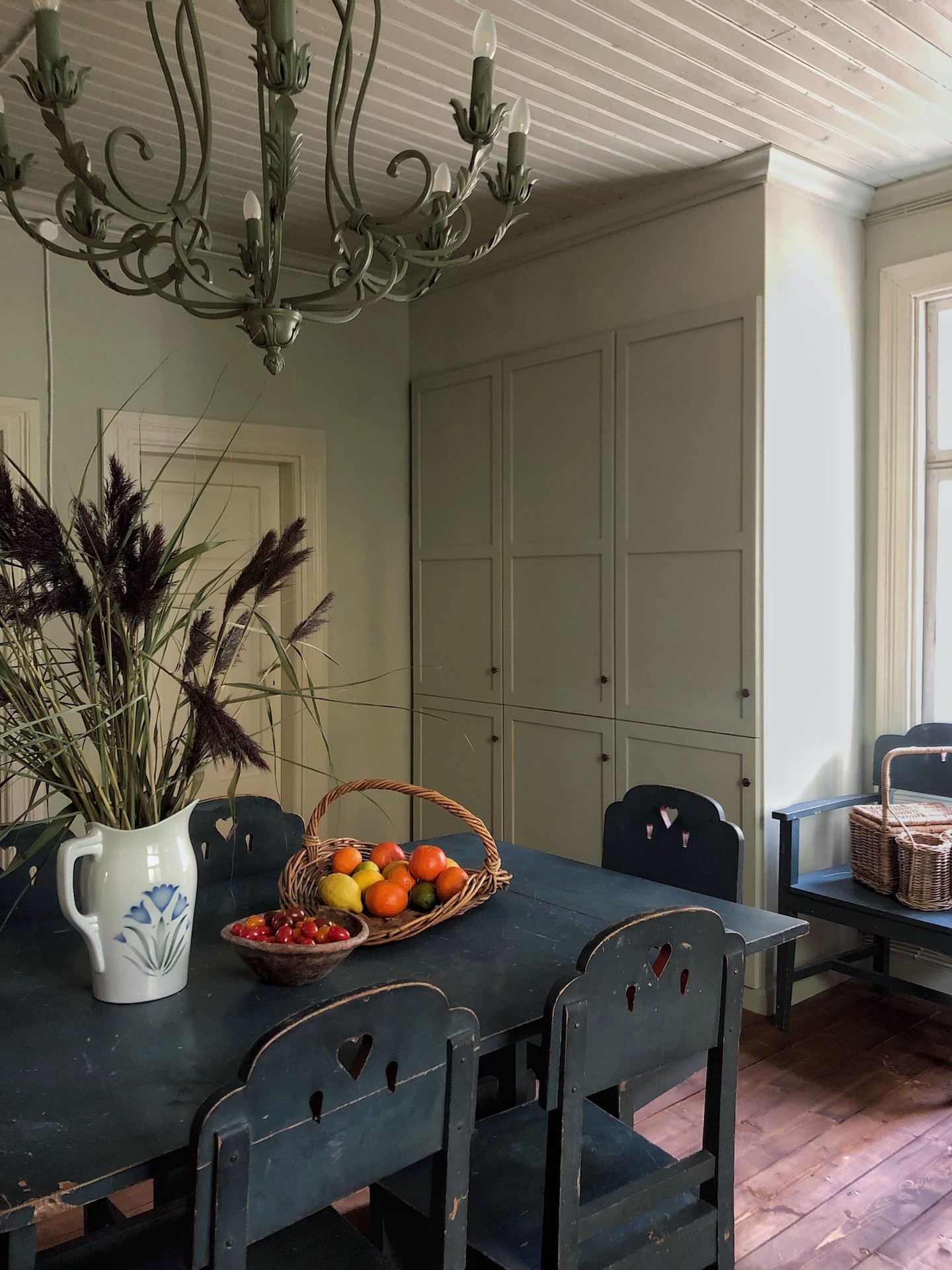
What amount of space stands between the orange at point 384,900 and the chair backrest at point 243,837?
535 mm

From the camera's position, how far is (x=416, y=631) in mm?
4449

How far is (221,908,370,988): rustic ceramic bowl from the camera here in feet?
5.26

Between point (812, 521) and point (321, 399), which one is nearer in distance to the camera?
point (812, 521)

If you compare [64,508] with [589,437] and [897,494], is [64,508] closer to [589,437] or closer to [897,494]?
[589,437]

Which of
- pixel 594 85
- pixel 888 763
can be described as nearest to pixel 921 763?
pixel 888 763

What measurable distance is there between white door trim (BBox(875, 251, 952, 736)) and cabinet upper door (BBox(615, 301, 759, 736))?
64cm

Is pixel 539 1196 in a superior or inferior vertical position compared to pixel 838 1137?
superior

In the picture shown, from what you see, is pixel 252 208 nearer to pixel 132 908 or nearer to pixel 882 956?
pixel 132 908

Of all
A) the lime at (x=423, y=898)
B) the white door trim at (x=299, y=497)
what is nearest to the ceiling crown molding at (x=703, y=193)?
the white door trim at (x=299, y=497)

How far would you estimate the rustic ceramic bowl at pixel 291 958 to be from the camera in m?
1.60

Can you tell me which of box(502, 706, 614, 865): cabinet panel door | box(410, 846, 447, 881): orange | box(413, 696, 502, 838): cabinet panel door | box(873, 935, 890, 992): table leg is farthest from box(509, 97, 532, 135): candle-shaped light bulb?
box(873, 935, 890, 992): table leg

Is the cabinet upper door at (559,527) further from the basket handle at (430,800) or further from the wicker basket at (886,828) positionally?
the basket handle at (430,800)

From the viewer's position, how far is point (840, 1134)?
262cm

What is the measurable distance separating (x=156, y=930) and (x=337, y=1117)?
547mm
